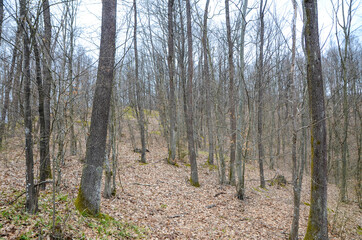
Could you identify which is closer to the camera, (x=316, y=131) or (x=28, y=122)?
(x=28, y=122)

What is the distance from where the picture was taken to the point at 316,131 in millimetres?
4484

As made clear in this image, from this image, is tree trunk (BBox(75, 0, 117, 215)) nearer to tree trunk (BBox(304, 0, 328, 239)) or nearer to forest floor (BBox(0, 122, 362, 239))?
forest floor (BBox(0, 122, 362, 239))

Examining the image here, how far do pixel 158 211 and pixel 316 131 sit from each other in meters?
4.83

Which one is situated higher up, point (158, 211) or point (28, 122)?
point (28, 122)

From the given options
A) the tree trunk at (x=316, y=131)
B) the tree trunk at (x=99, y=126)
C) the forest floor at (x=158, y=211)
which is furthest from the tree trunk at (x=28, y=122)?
the tree trunk at (x=316, y=131)

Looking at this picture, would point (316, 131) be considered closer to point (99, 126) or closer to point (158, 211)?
point (158, 211)

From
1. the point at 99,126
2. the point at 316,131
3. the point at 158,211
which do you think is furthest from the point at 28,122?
the point at 316,131

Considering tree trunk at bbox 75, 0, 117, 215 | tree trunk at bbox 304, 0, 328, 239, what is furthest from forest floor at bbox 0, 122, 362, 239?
tree trunk at bbox 304, 0, 328, 239

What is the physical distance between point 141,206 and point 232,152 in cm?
534

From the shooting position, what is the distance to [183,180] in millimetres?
9891

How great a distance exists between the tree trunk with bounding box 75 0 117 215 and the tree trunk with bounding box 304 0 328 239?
4628mm

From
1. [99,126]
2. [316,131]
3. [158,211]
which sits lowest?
[158,211]

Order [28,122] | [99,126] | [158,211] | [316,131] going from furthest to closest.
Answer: [158,211]
[99,126]
[316,131]
[28,122]

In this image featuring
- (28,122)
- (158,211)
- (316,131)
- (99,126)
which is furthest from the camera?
(158,211)
